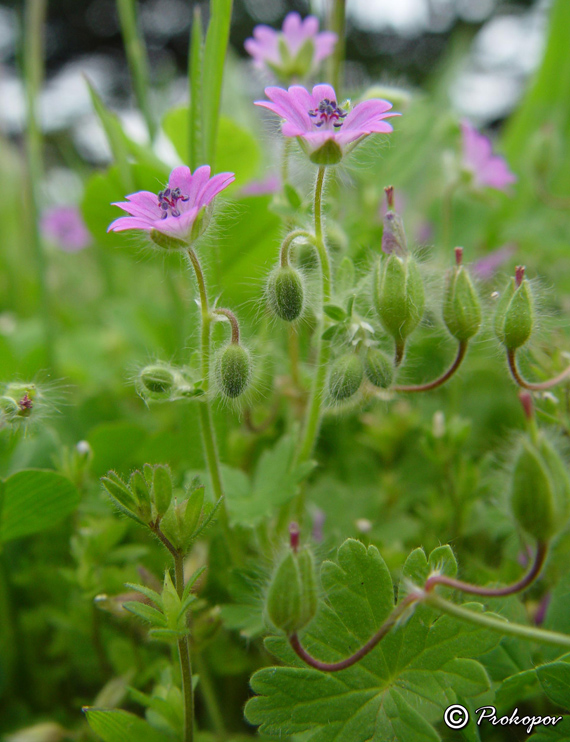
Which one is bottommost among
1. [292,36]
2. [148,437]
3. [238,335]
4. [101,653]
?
[101,653]

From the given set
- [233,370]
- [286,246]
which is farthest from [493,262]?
[233,370]

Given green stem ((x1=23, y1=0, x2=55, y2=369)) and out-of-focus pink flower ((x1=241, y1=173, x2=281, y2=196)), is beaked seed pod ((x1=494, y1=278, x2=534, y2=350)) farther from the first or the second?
green stem ((x1=23, y1=0, x2=55, y2=369))

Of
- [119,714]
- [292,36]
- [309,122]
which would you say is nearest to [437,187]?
[292,36]

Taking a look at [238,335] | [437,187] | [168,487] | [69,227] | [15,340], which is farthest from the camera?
[69,227]

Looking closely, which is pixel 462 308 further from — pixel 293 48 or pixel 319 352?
pixel 293 48

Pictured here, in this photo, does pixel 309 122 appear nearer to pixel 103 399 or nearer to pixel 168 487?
pixel 168 487
